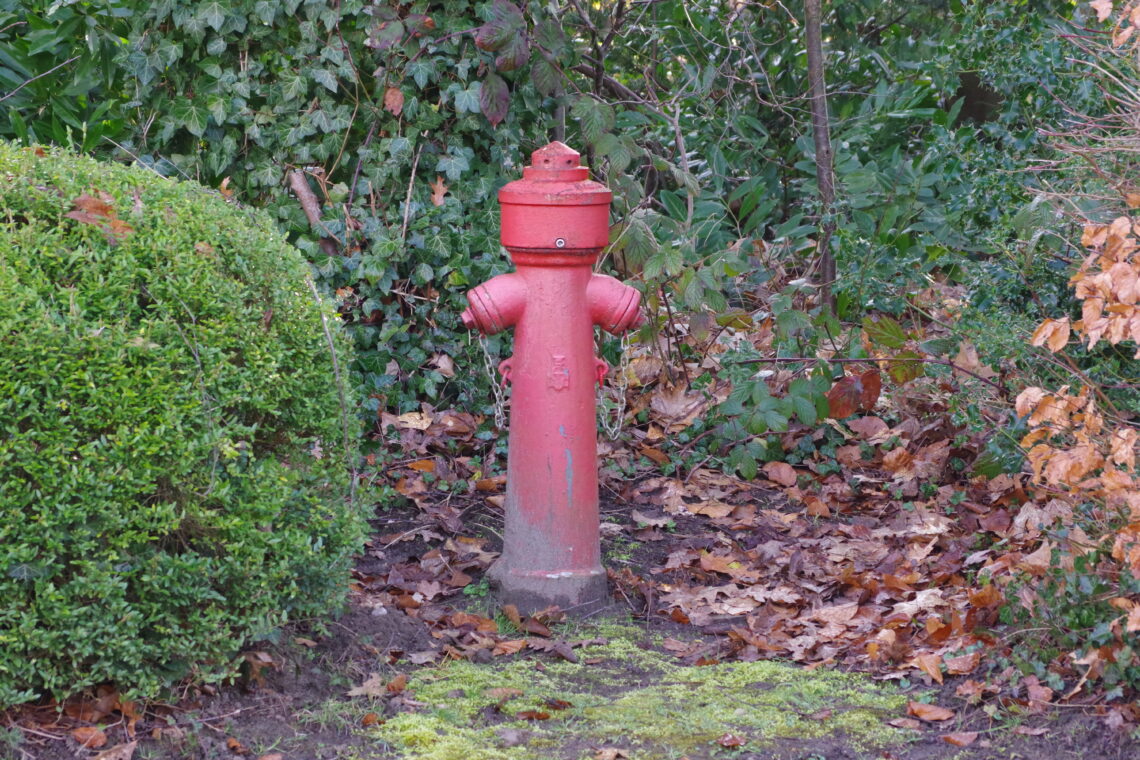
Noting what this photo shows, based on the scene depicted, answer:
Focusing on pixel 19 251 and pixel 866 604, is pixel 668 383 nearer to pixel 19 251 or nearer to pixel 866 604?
pixel 866 604

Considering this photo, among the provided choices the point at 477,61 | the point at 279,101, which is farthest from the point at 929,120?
the point at 279,101

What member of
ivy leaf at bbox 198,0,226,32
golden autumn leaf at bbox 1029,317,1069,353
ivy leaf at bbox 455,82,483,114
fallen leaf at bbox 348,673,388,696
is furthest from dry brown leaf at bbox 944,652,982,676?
ivy leaf at bbox 198,0,226,32

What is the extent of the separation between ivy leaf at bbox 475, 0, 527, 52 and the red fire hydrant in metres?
A: 0.94

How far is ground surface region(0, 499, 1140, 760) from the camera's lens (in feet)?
9.21

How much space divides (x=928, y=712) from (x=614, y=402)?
278cm

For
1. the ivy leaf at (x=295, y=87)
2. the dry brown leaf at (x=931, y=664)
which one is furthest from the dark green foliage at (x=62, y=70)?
the dry brown leaf at (x=931, y=664)

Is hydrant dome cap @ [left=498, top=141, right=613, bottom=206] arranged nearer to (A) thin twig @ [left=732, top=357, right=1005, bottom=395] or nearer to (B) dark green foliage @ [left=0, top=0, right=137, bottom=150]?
(A) thin twig @ [left=732, top=357, right=1005, bottom=395]

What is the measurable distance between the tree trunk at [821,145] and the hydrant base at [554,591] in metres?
2.19

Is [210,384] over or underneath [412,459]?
over

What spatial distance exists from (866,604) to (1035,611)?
0.84 meters

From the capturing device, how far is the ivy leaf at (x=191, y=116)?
500 cm

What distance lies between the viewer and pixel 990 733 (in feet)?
9.46

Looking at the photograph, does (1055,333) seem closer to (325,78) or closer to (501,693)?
(501,693)

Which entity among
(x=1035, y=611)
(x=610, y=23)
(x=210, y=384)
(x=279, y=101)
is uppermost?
(x=610, y=23)
